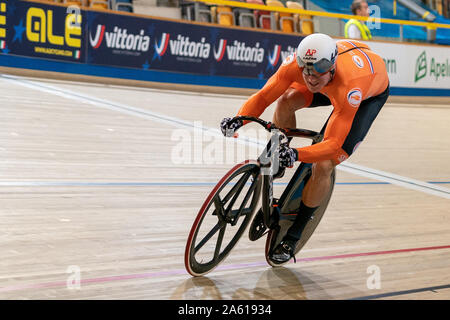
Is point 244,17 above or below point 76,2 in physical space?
above

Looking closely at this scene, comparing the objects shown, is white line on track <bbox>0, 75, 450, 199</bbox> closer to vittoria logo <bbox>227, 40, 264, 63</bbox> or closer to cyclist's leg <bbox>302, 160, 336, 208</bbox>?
cyclist's leg <bbox>302, 160, 336, 208</bbox>

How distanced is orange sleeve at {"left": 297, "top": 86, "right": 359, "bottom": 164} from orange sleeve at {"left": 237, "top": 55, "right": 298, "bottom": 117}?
27cm

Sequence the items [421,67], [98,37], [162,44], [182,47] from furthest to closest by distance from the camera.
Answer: [421,67] < [182,47] < [162,44] < [98,37]

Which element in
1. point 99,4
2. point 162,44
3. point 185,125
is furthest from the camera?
point 162,44

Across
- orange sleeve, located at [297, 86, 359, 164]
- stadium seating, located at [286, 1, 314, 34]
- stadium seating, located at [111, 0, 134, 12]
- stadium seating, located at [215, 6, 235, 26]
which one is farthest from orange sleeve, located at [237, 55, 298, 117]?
stadium seating, located at [286, 1, 314, 34]

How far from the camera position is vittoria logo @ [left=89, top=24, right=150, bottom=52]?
8.02 metres

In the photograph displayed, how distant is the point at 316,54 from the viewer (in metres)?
2.51

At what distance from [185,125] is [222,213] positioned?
3.67 meters

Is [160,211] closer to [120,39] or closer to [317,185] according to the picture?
[317,185]

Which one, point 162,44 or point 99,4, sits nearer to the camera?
point 99,4

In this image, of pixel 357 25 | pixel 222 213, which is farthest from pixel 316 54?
pixel 357 25

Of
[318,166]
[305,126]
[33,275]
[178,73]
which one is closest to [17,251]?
[33,275]

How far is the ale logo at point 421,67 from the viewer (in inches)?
414

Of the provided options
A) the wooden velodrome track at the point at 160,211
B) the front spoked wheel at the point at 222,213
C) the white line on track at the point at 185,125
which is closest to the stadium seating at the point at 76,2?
the white line on track at the point at 185,125
